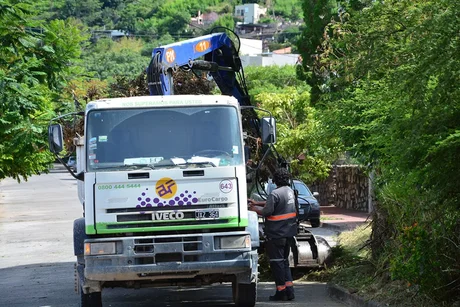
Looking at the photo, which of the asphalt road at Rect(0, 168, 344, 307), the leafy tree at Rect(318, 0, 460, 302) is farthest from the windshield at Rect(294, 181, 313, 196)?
the leafy tree at Rect(318, 0, 460, 302)

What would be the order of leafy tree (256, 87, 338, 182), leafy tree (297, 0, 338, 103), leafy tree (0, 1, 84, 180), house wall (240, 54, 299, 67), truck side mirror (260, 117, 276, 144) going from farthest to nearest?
house wall (240, 54, 299, 67)
leafy tree (256, 87, 338, 182)
leafy tree (297, 0, 338, 103)
leafy tree (0, 1, 84, 180)
truck side mirror (260, 117, 276, 144)

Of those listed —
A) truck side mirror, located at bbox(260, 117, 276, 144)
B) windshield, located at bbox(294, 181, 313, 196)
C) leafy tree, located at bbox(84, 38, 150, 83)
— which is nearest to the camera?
truck side mirror, located at bbox(260, 117, 276, 144)

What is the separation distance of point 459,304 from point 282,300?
3.54 meters

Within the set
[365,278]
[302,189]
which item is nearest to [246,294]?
[365,278]

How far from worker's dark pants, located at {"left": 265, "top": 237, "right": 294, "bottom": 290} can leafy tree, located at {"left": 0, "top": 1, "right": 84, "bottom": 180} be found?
10.4m

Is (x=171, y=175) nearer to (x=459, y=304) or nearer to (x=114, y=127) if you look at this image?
(x=114, y=127)

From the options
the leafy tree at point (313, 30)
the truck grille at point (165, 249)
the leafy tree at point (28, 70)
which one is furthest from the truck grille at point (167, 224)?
the leafy tree at point (313, 30)

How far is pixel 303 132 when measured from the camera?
108 ft

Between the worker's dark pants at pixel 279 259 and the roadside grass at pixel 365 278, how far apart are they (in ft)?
3.22

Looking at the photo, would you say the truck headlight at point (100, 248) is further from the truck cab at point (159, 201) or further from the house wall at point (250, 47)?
the house wall at point (250, 47)

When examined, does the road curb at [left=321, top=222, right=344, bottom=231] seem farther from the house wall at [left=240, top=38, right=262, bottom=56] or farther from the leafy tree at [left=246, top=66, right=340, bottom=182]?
the house wall at [left=240, top=38, right=262, bottom=56]

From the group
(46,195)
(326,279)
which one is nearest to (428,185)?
(326,279)

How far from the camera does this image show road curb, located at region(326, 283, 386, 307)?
12008 mm

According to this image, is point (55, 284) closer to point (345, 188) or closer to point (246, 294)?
point (246, 294)
